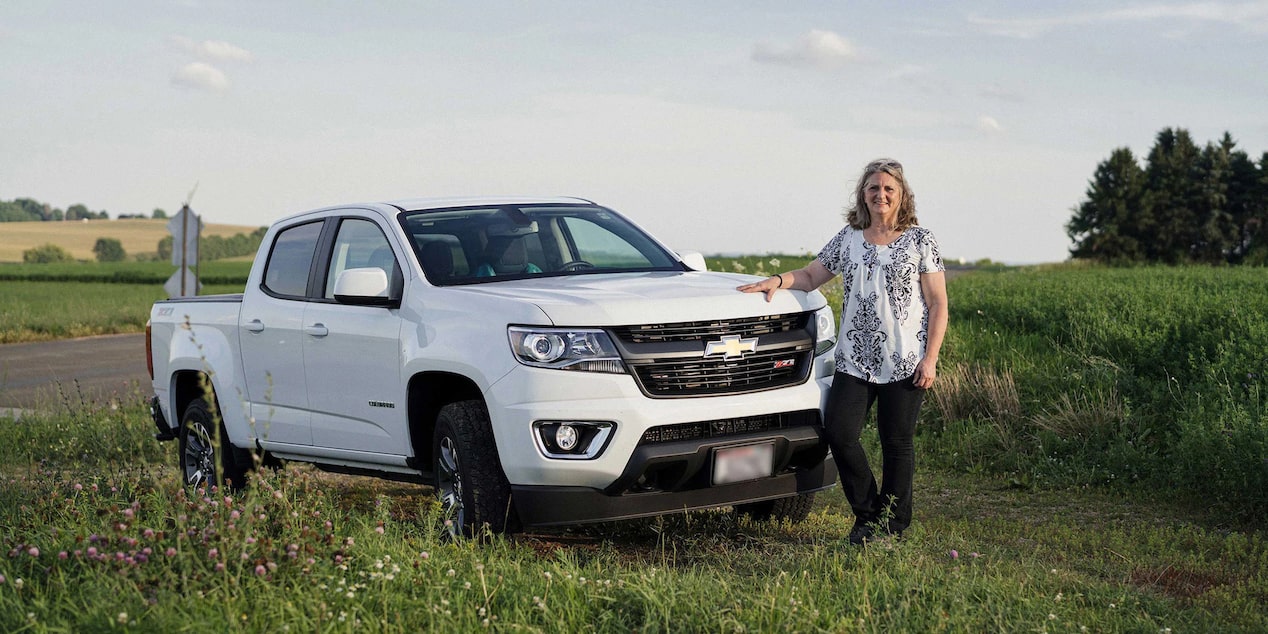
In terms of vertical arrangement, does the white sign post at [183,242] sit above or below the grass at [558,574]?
above

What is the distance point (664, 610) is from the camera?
4.43m

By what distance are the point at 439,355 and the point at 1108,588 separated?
10.3ft

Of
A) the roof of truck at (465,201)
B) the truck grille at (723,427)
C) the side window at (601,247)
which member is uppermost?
the roof of truck at (465,201)

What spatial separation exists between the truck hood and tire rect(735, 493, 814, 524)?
1.17 meters

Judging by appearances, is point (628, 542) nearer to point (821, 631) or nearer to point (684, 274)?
point (684, 274)

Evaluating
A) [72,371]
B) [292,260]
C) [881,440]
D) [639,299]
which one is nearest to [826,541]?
[881,440]

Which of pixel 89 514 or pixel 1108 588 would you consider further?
pixel 89 514

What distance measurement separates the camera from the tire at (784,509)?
6895 millimetres

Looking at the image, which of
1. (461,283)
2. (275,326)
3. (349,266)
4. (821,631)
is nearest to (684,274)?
(461,283)

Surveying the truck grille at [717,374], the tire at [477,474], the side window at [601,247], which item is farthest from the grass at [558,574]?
the side window at [601,247]

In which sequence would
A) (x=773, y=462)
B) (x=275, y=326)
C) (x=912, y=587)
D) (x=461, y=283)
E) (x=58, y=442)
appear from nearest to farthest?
(x=912, y=587) → (x=773, y=462) → (x=461, y=283) → (x=275, y=326) → (x=58, y=442)

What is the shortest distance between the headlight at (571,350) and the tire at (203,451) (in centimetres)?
308

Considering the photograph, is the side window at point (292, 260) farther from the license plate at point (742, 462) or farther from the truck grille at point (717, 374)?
the license plate at point (742, 462)

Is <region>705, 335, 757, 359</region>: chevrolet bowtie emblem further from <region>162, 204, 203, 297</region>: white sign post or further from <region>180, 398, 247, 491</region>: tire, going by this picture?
<region>162, 204, 203, 297</region>: white sign post
